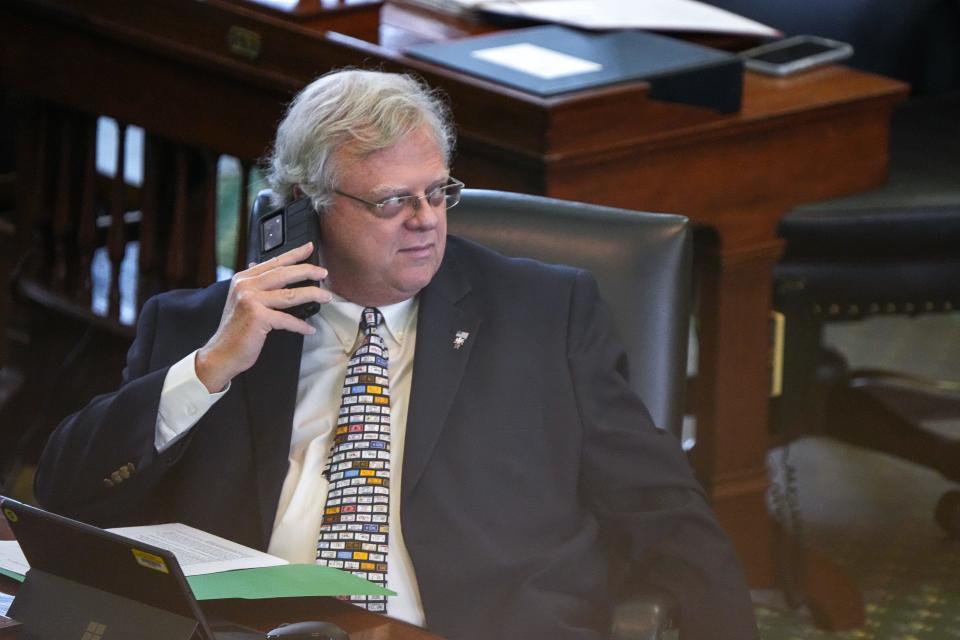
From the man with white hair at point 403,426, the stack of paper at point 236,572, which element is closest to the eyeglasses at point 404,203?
the man with white hair at point 403,426

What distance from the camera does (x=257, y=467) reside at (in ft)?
6.46

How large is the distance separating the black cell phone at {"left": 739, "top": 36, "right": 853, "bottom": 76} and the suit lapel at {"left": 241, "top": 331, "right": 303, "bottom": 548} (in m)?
1.34

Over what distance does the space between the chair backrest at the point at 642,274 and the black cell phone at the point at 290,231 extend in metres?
0.34

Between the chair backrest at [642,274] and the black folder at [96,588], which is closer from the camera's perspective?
the black folder at [96,588]

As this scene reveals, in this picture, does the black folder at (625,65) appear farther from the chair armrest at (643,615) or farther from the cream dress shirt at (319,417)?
the chair armrest at (643,615)

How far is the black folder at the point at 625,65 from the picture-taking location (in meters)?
2.61

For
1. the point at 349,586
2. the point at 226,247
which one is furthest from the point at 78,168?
the point at 349,586

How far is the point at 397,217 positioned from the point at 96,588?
71 cm

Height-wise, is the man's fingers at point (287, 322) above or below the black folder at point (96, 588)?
above

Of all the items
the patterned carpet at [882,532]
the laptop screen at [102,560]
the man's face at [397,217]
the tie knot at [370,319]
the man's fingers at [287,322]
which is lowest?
the patterned carpet at [882,532]

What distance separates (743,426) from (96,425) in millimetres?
1419

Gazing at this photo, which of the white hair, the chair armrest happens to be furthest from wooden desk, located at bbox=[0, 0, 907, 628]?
the chair armrest

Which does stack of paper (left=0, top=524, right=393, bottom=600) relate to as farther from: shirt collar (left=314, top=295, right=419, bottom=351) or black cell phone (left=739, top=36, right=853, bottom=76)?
black cell phone (left=739, top=36, right=853, bottom=76)

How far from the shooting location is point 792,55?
3064 mm
